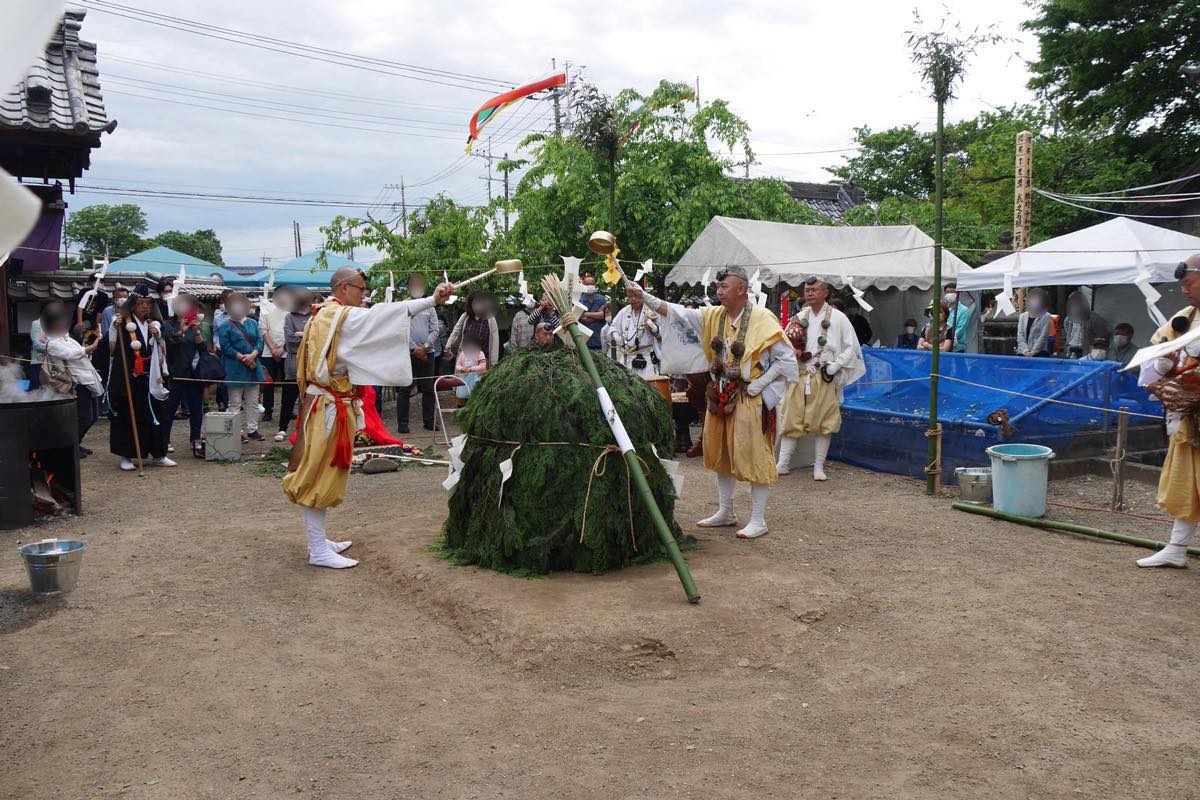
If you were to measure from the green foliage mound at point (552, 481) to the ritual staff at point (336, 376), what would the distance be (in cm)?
72

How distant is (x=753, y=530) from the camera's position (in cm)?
670

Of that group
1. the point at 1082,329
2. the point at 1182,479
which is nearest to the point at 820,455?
the point at 1182,479

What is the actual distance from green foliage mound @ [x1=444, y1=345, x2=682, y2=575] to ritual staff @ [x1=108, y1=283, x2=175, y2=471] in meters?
5.16

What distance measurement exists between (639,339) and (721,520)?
4.08 meters

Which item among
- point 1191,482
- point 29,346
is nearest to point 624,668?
point 1191,482

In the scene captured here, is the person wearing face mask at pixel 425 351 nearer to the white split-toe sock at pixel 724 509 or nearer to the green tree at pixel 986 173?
the white split-toe sock at pixel 724 509

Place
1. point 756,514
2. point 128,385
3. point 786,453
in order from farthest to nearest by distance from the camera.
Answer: point 786,453, point 128,385, point 756,514

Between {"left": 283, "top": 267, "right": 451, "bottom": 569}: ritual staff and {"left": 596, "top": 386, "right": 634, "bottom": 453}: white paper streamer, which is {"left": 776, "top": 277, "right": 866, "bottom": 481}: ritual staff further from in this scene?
{"left": 283, "top": 267, "right": 451, "bottom": 569}: ritual staff

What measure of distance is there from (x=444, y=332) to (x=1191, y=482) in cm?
1081

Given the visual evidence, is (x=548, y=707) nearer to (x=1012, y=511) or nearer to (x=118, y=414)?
(x=1012, y=511)

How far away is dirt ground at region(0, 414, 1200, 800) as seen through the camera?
344cm

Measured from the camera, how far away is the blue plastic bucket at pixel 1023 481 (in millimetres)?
7256

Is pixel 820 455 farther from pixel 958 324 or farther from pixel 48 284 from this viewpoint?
pixel 48 284

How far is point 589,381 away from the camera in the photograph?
5836 mm
